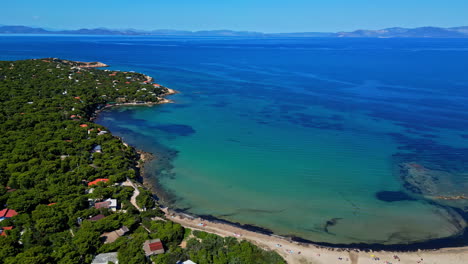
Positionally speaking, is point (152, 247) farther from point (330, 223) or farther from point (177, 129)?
point (177, 129)

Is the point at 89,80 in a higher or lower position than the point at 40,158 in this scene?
higher

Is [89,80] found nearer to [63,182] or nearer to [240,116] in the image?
[240,116]

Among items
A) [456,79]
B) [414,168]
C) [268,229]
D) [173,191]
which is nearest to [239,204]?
[268,229]

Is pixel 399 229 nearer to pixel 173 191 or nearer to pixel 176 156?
pixel 173 191

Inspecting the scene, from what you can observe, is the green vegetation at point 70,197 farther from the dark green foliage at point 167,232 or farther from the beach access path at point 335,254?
the beach access path at point 335,254

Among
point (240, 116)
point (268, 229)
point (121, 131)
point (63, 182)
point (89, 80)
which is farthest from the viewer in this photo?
point (89, 80)

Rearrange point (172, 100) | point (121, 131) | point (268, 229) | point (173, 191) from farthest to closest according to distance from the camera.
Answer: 1. point (172, 100)
2. point (121, 131)
3. point (173, 191)
4. point (268, 229)

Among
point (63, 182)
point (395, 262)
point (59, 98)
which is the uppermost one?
point (59, 98)

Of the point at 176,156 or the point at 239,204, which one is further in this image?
the point at 176,156
